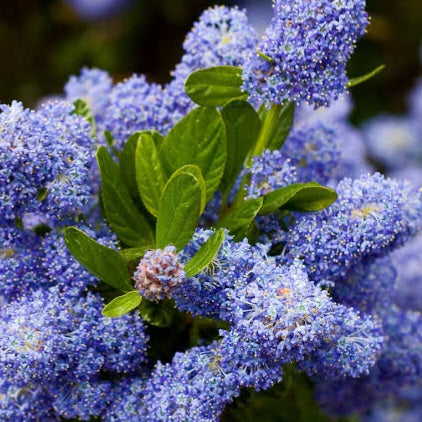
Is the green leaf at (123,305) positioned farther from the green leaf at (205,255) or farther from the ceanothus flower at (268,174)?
the ceanothus flower at (268,174)

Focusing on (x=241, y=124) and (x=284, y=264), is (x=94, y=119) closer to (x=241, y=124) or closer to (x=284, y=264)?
(x=241, y=124)

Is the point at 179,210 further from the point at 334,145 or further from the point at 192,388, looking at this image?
the point at 334,145

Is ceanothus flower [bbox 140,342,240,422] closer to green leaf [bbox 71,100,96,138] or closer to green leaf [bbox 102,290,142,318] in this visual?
green leaf [bbox 102,290,142,318]

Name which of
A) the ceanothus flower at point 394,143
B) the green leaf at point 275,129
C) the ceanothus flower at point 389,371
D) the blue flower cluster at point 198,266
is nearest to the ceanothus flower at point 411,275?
the ceanothus flower at point 389,371

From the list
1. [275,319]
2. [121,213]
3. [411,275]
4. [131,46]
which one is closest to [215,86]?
[121,213]

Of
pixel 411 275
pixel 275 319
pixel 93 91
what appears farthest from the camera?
pixel 411 275

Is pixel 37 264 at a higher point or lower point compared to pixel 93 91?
lower

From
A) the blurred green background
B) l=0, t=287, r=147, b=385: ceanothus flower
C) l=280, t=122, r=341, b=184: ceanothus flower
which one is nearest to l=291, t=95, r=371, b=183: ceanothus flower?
l=280, t=122, r=341, b=184: ceanothus flower
